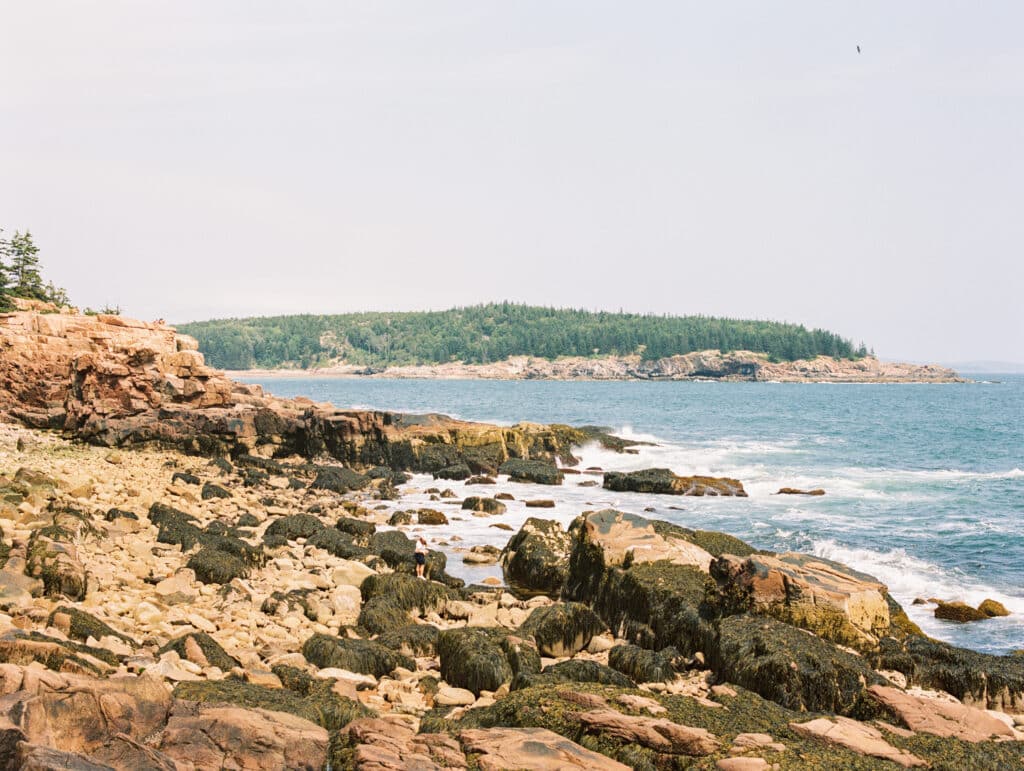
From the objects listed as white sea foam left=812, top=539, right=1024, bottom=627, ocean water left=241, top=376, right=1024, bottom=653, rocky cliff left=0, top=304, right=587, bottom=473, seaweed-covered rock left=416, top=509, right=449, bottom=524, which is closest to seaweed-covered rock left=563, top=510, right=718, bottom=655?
ocean water left=241, top=376, right=1024, bottom=653

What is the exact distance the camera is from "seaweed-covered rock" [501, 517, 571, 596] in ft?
53.0

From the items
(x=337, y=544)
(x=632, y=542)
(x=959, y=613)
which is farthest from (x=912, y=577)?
(x=337, y=544)

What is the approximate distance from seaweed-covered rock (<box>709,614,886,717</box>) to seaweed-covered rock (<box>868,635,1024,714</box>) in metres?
0.79

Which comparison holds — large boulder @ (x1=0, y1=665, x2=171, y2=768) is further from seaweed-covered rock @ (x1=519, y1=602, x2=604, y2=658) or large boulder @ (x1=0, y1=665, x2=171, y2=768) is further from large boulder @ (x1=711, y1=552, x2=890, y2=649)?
large boulder @ (x1=711, y1=552, x2=890, y2=649)

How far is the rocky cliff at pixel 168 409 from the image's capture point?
30.2 m

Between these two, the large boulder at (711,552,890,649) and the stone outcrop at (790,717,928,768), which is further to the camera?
the large boulder at (711,552,890,649)

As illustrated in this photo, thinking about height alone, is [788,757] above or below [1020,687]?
above

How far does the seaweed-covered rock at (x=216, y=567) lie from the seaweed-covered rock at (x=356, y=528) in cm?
563

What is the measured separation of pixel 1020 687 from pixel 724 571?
4.13 m

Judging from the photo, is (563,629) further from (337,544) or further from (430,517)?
(430,517)

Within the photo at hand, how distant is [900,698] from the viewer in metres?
8.78

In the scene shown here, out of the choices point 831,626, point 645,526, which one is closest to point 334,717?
point 831,626

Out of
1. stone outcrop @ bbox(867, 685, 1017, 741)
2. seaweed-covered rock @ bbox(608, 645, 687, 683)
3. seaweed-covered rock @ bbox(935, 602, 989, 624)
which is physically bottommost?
seaweed-covered rock @ bbox(935, 602, 989, 624)

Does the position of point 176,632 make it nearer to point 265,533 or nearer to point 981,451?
point 265,533
